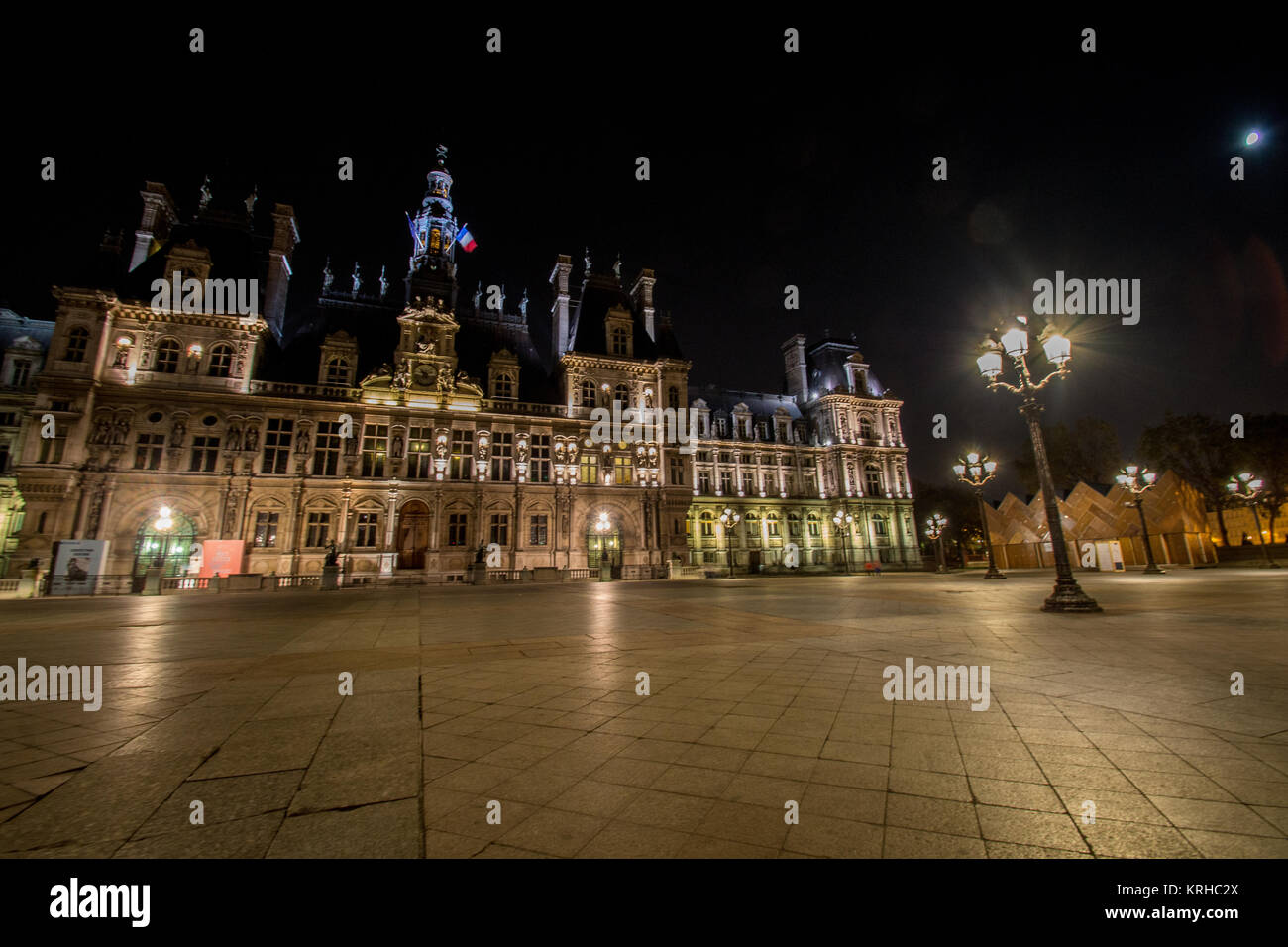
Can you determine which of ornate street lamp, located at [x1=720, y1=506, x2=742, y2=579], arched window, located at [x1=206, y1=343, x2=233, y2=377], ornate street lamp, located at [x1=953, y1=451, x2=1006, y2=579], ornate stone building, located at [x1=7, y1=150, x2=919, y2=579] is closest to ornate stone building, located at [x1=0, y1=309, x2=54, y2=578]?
ornate stone building, located at [x1=7, y1=150, x2=919, y2=579]

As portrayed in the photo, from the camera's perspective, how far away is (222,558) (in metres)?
25.7

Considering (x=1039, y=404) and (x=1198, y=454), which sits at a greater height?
(x=1198, y=454)

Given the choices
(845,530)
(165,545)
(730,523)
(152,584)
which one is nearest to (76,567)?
(152,584)

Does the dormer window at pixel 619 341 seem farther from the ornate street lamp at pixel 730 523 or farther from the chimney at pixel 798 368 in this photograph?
the chimney at pixel 798 368

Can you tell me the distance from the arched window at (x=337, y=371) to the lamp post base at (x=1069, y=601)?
35.4 metres

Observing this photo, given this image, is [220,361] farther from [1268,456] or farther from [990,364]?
[1268,456]

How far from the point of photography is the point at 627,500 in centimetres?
3450

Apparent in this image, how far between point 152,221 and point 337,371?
1497cm

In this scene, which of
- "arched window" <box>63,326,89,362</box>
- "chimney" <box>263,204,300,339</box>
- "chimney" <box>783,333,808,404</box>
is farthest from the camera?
"chimney" <box>783,333,808,404</box>

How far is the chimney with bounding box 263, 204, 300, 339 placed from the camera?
108 feet

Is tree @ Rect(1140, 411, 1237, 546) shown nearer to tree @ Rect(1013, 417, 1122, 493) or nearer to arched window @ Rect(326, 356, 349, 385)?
tree @ Rect(1013, 417, 1122, 493)

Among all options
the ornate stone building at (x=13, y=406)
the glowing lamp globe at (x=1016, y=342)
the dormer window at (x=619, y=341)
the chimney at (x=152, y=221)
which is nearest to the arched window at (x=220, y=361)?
the chimney at (x=152, y=221)

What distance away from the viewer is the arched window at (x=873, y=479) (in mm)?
49312

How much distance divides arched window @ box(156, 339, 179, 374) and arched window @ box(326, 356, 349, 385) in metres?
7.23
